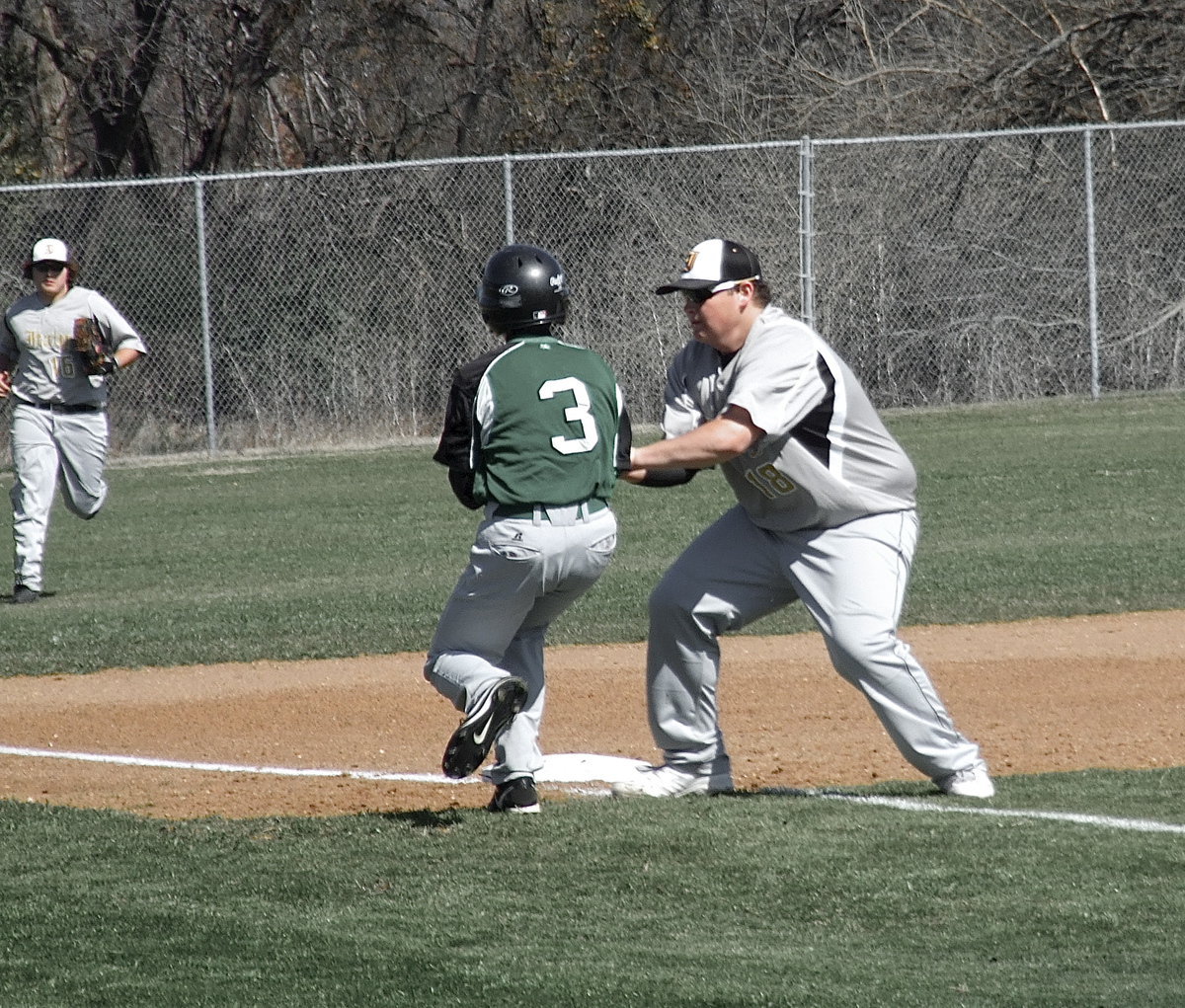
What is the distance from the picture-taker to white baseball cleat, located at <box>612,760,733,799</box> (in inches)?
229

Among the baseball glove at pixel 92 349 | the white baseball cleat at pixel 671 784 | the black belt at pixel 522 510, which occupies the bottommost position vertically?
the white baseball cleat at pixel 671 784

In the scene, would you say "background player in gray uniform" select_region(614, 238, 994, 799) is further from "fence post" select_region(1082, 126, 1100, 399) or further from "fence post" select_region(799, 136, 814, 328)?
"fence post" select_region(1082, 126, 1100, 399)

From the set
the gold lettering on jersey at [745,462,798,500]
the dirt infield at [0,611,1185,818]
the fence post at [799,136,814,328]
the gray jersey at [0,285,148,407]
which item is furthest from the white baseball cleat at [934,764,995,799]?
the fence post at [799,136,814,328]

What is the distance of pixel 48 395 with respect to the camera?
10.5m

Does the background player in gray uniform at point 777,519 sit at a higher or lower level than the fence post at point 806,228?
lower

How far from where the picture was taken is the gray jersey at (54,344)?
10.4m

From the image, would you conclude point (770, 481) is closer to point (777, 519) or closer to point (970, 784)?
point (777, 519)

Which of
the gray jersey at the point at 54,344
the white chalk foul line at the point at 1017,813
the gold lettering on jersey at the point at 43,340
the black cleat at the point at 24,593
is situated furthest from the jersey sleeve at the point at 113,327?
the white chalk foul line at the point at 1017,813

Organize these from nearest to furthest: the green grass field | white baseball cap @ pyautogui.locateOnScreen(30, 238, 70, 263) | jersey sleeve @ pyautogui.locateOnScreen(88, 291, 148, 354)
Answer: the green grass field, white baseball cap @ pyautogui.locateOnScreen(30, 238, 70, 263), jersey sleeve @ pyautogui.locateOnScreen(88, 291, 148, 354)

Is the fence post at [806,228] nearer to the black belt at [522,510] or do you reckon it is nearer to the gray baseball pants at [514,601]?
the gray baseball pants at [514,601]

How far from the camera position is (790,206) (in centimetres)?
1864

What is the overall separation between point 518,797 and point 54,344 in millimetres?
5992

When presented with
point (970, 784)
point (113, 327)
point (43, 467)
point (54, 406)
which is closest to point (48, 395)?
point (54, 406)

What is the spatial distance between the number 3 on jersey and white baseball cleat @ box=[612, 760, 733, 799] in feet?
4.09
